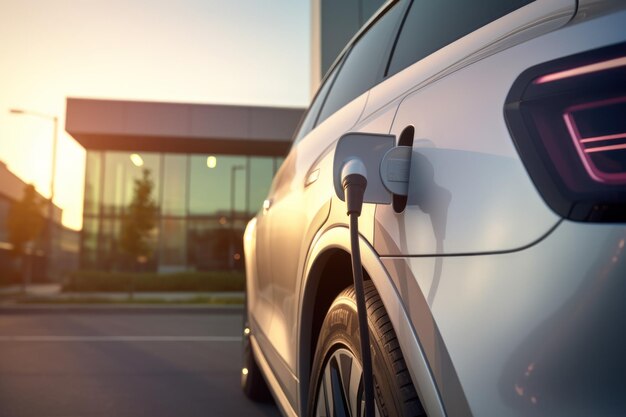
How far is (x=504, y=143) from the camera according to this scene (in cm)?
100

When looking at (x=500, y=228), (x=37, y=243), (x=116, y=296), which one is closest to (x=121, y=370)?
(x=500, y=228)

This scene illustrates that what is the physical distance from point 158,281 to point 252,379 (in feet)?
55.5

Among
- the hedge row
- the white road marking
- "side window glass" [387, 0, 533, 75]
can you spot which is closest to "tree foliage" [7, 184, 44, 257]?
the hedge row

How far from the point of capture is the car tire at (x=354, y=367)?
3.96 feet

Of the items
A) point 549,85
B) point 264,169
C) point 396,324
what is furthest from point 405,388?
point 264,169

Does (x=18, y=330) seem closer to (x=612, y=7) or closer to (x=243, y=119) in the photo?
(x=612, y=7)

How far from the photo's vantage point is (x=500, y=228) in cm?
96

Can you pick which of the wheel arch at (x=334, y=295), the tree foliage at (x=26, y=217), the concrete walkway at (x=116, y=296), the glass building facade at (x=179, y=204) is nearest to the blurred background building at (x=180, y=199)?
the glass building facade at (x=179, y=204)

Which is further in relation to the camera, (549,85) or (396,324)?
(396,324)

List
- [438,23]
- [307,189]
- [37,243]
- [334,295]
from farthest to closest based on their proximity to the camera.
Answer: [37,243], [307,189], [334,295], [438,23]

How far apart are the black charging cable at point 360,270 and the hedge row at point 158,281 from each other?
18.6 m

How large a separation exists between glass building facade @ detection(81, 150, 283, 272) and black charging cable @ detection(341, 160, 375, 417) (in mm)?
23779

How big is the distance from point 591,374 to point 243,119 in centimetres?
2115

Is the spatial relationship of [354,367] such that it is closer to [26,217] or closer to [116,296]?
[116,296]
